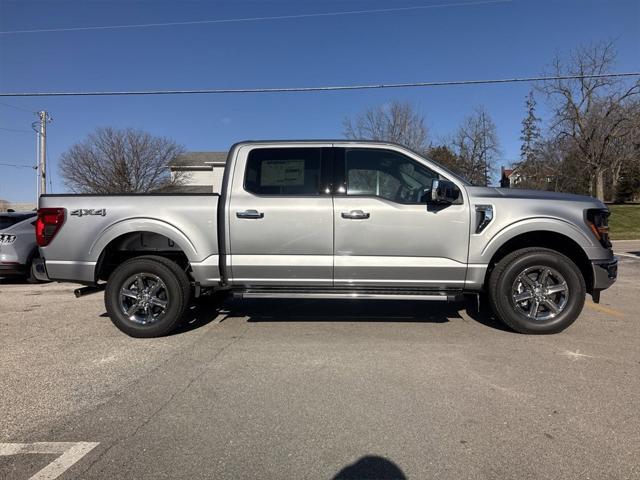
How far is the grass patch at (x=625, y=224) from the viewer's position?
68.0 ft

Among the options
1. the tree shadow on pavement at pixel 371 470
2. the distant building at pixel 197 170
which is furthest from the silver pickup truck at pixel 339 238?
the distant building at pixel 197 170

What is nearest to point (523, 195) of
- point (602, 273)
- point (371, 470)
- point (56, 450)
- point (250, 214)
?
point (602, 273)

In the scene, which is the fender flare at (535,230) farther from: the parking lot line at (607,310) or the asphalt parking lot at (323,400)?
the parking lot line at (607,310)

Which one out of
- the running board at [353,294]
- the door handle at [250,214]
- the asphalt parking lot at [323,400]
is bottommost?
the asphalt parking lot at [323,400]

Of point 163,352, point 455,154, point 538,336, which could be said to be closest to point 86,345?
point 163,352

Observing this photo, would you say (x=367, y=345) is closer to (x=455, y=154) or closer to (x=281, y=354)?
(x=281, y=354)

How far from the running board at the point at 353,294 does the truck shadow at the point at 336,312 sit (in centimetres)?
86

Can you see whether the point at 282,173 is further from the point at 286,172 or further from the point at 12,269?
the point at 12,269

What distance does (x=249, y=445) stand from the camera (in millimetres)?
2879

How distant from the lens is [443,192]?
185 inches

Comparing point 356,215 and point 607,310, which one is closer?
point 356,215

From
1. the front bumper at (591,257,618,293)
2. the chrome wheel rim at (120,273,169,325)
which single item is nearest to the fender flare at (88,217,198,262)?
the chrome wheel rim at (120,273,169,325)

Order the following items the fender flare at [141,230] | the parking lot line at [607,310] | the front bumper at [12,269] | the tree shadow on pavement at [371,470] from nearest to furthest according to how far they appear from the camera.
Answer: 1. the tree shadow on pavement at [371,470]
2. the fender flare at [141,230]
3. the parking lot line at [607,310]
4. the front bumper at [12,269]

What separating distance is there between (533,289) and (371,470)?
328cm
